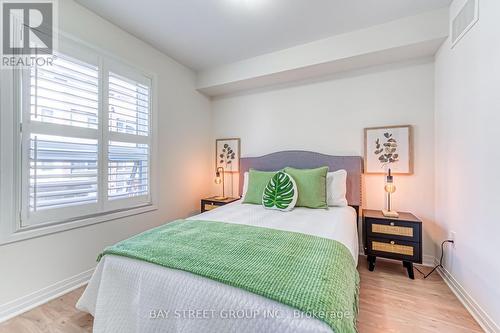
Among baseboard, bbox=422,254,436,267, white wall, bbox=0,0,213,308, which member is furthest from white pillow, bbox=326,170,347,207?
white wall, bbox=0,0,213,308

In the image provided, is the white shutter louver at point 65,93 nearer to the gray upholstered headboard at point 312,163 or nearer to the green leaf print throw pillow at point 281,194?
the green leaf print throw pillow at point 281,194

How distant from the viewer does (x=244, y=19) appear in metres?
2.29

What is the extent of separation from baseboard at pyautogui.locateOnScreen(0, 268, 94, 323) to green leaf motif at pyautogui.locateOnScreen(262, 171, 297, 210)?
6.34 feet

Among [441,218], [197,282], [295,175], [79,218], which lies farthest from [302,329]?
[441,218]

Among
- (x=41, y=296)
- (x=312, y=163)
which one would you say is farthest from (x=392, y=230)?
(x=41, y=296)

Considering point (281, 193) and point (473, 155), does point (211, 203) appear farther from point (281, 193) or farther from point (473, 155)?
point (473, 155)

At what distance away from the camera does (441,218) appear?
7.71ft

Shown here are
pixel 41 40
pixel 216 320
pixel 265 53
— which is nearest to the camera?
pixel 216 320

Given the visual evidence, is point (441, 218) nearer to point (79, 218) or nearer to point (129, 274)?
point (129, 274)

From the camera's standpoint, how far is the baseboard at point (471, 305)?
1.51 meters

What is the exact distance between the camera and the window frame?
168 cm

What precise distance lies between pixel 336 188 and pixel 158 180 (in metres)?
2.22

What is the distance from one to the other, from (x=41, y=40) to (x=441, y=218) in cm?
409

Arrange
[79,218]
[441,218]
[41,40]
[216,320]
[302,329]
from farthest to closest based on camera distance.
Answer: [441,218] < [79,218] < [41,40] < [216,320] < [302,329]
